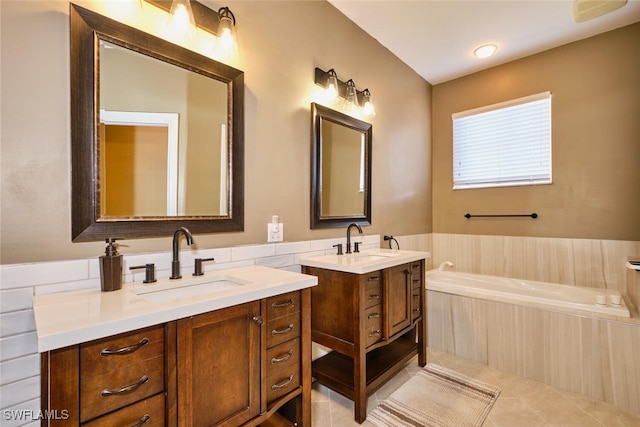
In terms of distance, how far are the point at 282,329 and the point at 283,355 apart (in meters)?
0.11

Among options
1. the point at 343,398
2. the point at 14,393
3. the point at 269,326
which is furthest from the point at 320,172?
the point at 14,393

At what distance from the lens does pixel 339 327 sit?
5.78ft

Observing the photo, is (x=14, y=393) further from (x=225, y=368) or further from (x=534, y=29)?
(x=534, y=29)

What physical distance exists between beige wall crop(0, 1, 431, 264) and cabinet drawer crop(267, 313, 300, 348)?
0.56 metres

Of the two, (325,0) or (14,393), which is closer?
(14,393)

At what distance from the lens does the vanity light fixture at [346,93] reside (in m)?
2.08

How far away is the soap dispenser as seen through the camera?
1.08 meters

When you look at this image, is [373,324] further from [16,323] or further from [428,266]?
[428,266]

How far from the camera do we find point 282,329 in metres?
1.21

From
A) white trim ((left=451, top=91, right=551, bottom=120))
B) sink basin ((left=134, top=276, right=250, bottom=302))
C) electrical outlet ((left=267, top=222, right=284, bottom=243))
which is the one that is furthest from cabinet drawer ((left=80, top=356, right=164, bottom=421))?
white trim ((left=451, top=91, right=551, bottom=120))

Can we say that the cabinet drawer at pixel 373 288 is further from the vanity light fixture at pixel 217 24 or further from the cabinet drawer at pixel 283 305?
the vanity light fixture at pixel 217 24

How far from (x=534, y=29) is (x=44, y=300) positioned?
142 inches

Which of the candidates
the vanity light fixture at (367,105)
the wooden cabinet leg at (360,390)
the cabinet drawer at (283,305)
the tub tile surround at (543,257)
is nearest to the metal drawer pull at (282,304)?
the cabinet drawer at (283,305)

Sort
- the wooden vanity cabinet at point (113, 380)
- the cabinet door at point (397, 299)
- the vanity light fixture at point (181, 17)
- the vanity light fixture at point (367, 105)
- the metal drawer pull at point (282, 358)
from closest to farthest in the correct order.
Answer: the wooden vanity cabinet at point (113, 380) < the metal drawer pull at point (282, 358) < the vanity light fixture at point (181, 17) < the cabinet door at point (397, 299) < the vanity light fixture at point (367, 105)
